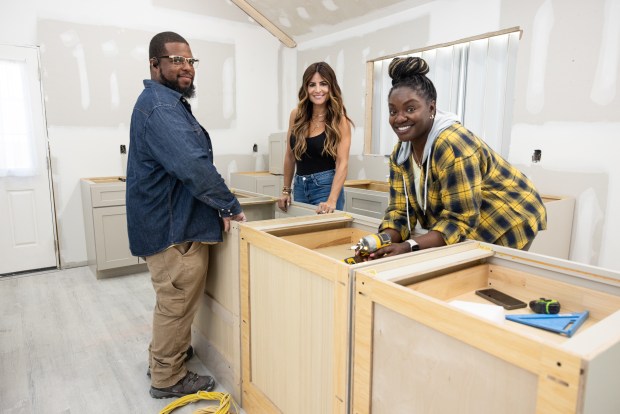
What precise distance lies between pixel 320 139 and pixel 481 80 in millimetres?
1651

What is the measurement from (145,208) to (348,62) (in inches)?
117

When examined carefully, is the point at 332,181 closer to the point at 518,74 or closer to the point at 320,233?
the point at 320,233

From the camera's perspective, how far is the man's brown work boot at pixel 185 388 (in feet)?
6.13

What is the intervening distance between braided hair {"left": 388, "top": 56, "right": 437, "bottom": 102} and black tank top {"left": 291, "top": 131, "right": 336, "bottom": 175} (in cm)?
90

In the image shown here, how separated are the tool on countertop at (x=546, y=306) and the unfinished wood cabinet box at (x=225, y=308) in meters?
1.05

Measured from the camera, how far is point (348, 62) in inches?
162

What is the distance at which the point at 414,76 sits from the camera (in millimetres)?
1312

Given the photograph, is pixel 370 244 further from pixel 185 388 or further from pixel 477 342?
pixel 185 388

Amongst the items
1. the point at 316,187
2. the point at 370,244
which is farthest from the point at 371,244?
the point at 316,187

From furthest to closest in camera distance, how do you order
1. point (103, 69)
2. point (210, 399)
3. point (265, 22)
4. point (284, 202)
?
point (265, 22) < point (103, 69) < point (284, 202) < point (210, 399)

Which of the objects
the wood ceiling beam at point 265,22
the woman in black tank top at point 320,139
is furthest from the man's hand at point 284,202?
the wood ceiling beam at point 265,22

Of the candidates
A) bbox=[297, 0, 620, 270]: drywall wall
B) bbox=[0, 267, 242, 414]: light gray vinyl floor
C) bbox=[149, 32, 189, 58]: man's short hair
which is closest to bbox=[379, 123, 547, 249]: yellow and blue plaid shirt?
bbox=[149, 32, 189, 58]: man's short hair

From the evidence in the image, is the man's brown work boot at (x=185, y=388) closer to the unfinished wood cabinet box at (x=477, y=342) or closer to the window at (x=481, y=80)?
the unfinished wood cabinet box at (x=477, y=342)

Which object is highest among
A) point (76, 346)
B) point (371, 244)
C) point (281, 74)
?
point (281, 74)
